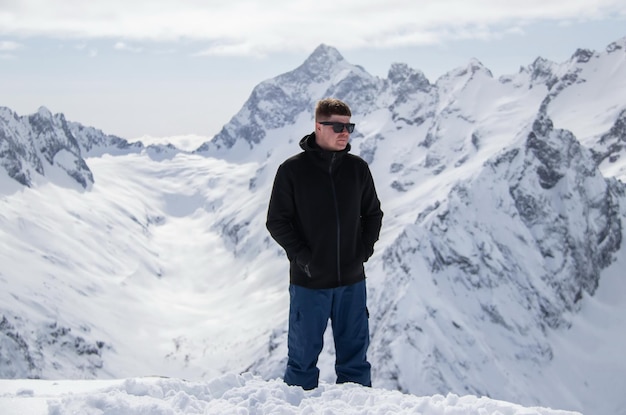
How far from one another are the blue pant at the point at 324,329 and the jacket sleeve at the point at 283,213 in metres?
0.81

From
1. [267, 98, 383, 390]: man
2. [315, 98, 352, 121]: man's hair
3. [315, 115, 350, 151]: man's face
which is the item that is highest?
[315, 98, 352, 121]: man's hair

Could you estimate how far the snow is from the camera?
7707mm

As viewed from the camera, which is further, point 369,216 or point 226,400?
point 369,216

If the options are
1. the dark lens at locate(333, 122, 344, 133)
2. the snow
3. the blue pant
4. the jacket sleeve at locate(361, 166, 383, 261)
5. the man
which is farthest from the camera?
the jacket sleeve at locate(361, 166, 383, 261)

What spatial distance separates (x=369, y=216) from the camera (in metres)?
9.73

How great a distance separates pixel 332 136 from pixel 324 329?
3.20 meters

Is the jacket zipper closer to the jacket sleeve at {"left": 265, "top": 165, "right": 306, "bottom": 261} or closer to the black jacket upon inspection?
the black jacket

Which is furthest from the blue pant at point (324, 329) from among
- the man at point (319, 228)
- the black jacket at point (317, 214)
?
the black jacket at point (317, 214)

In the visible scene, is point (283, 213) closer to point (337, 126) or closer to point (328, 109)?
point (337, 126)

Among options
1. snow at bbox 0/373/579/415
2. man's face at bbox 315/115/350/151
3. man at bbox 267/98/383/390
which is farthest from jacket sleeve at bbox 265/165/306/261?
snow at bbox 0/373/579/415

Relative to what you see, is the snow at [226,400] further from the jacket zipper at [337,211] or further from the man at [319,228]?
the jacket zipper at [337,211]

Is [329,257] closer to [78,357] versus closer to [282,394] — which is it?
[282,394]

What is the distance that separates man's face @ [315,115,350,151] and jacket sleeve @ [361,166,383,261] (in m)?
0.80

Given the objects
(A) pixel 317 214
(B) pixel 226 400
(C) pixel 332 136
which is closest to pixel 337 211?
(A) pixel 317 214
